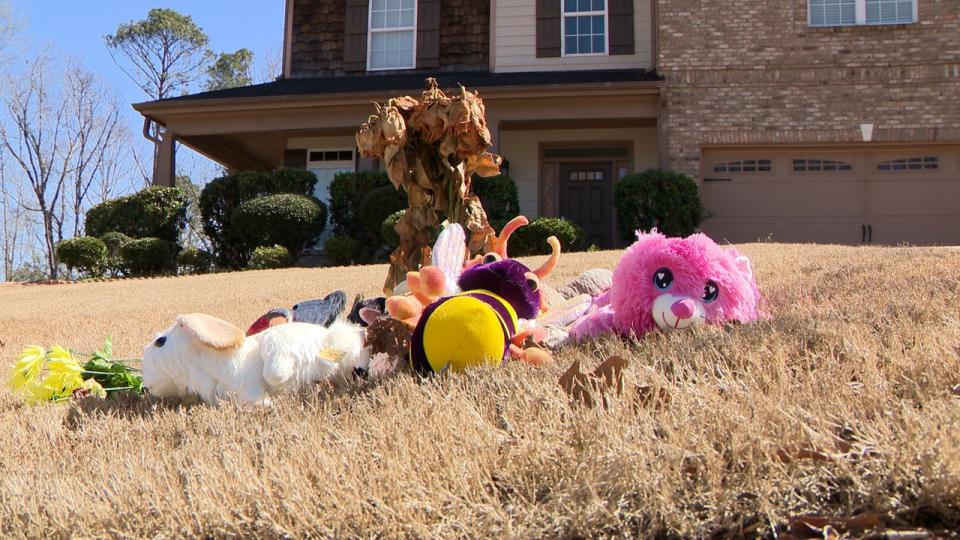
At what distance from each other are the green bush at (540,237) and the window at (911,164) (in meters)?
5.54

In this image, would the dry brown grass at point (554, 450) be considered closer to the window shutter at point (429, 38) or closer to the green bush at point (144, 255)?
the green bush at point (144, 255)

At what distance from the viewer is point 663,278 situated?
3.40 meters

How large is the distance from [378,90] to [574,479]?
13.6 meters

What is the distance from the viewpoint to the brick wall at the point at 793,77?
43.6ft

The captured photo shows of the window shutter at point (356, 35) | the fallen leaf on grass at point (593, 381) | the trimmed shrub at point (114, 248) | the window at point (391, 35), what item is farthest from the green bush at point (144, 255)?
the fallen leaf on grass at point (593, 381)

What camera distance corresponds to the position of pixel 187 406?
3.15 meters

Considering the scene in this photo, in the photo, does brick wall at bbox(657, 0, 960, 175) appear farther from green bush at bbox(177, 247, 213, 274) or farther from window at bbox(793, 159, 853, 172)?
green bush at bbox(177, 247, 213, 274)

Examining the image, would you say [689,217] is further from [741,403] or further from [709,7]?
[741,403]

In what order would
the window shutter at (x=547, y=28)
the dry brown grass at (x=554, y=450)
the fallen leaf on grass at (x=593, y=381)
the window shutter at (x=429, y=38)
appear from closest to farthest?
1. the dry brown grass at (x=554, y=450)
2. the fallen leaf on grass at (x=593, y=381)
3. the window shutter at (x=547, y=28)
4. the window shutter at (x=429, y=38)

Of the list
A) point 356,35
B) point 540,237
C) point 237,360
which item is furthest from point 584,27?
point 237,360

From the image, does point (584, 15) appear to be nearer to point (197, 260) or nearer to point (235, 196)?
point (235, 196)

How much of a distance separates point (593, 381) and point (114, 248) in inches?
567

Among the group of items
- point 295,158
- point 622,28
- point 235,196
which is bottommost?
point 235,196

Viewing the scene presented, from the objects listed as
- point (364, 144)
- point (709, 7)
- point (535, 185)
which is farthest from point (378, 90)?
point (364, 144)
